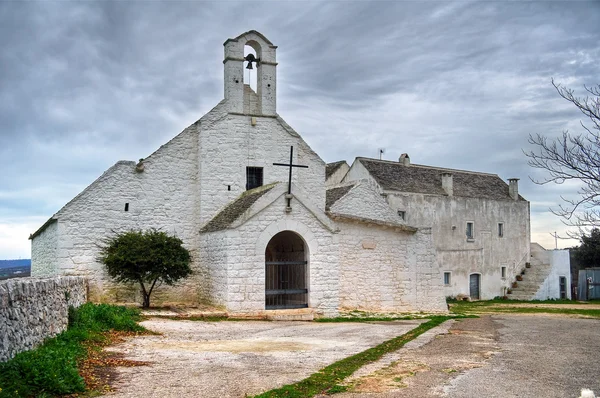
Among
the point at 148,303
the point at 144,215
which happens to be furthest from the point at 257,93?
the point at 148,303

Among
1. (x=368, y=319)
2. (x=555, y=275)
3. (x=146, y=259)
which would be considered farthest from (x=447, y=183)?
(x=146, y=259)

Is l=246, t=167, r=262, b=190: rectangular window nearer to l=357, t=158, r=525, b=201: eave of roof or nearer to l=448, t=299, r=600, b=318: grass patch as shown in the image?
l=448, t=299, r=600, b=318: grass patch

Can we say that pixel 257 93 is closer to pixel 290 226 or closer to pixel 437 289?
pixel 290 226

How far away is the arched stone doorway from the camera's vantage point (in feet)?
66.1

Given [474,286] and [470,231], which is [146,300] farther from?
[474,286]

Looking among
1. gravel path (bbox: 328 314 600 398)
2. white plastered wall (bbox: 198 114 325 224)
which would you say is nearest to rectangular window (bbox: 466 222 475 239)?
white plastered wall (bbox: 198 114 325 224)

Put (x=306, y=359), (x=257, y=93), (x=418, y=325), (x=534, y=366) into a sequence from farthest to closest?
(x=257, y=93) < (x=418, y=325) < (x=306, y=359) < (x=534, y=366)

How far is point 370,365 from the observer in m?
10.3

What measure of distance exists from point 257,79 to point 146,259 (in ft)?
28.1

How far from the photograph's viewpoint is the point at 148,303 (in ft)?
65.4

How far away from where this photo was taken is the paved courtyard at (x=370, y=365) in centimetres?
839

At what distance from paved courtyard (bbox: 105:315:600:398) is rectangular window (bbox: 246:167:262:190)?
7.32m

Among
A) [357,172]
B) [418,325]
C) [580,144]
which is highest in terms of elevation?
[357,172]

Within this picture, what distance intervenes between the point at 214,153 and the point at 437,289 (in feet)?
33.3
